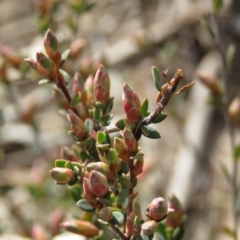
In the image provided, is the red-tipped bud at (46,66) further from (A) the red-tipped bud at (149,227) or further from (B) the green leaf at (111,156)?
(A) the red-tipped bud at (149,227)

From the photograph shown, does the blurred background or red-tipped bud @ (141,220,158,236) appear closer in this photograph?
red-tipped bud @ (141,220,158,236)

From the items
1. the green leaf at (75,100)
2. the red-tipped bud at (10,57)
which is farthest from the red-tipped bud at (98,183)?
the red-tipped bud at (10,57)

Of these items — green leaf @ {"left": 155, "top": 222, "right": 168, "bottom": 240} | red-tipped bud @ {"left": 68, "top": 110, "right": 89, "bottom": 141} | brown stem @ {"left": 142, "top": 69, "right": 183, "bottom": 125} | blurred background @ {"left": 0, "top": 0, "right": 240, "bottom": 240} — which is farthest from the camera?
blurred background @ {"left": 0, "top": 0, "right": 240, "bottom": 240}

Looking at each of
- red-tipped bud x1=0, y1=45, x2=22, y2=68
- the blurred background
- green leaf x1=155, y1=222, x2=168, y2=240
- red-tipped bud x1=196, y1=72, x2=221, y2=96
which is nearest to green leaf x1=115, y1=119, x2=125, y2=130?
green leaf x1=155, y1=222, x2=168, y2=240

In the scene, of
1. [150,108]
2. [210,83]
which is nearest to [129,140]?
[210,83]

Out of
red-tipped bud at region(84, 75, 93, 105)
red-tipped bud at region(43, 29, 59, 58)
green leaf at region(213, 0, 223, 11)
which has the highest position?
green leaf at region(213, 0, 223, 11)

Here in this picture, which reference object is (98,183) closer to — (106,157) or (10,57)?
(106,157)

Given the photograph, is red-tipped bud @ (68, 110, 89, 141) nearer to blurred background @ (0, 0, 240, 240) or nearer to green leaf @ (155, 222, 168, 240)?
green leaf @ (155, 222, 168, 240)
